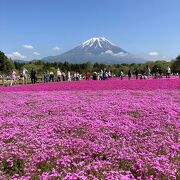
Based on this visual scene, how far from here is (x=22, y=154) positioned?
816cm

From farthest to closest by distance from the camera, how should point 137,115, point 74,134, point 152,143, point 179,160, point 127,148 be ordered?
point 137,115
point 74,134
point 152,143
point 127,148
point 179,160

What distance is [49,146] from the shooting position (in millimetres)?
8789

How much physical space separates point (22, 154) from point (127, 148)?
95.4 inches

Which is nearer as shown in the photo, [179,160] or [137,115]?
[179,160]

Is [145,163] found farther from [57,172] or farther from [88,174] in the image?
[57,172]

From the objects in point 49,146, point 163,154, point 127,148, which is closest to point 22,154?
point 49,146

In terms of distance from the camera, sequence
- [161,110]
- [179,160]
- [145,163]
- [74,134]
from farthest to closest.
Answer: [161,110], [74,134], [179,160], [145,163]

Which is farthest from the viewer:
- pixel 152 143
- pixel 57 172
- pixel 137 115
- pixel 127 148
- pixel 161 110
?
pixel 161 110

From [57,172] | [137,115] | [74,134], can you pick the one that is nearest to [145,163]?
[57,172]

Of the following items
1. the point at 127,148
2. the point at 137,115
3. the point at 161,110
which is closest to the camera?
the point at 127,148

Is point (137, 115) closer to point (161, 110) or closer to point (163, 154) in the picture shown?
point (161, 110)

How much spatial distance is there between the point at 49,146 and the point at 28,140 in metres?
1.04

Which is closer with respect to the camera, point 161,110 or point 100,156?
point 100,156

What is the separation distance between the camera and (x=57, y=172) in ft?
22.9
